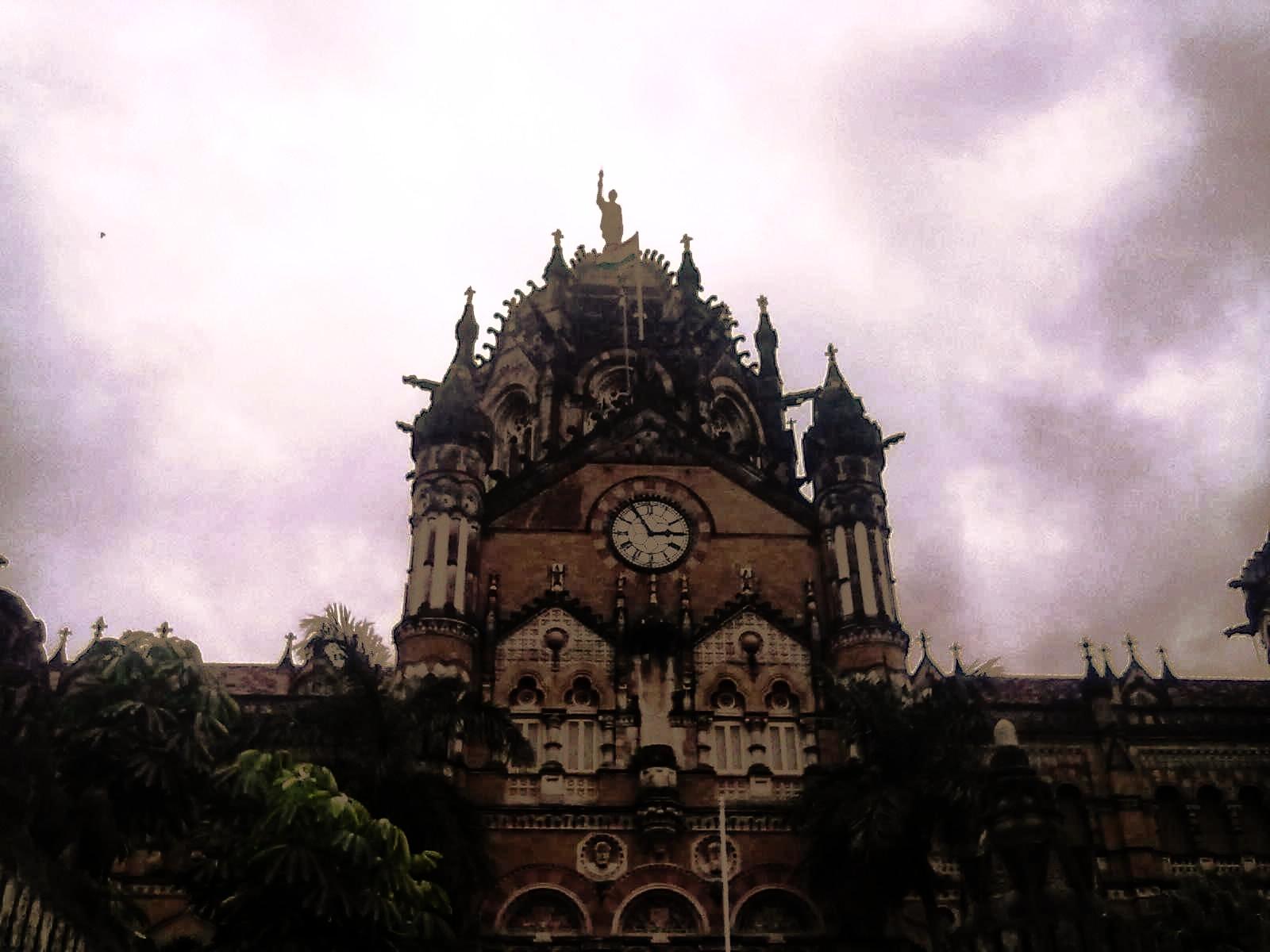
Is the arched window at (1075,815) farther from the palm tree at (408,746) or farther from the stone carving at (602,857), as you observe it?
the palm tree at (408,746)

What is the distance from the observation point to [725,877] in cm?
2855

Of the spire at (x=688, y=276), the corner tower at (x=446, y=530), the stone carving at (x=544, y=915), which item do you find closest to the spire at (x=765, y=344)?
the spire at (x=688, y=276)

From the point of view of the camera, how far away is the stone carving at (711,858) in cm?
3062

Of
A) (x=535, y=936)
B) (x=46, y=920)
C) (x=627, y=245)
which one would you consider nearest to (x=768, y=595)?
(x=535, y=936)

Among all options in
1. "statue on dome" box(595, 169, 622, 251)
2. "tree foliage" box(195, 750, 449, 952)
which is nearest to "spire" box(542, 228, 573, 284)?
"statue on dome" box(595, 169, 622, 251)

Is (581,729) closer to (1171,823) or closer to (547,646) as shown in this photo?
(547,646)

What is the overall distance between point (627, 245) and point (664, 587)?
3000 cm

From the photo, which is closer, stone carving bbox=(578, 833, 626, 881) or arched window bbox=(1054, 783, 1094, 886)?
stone carving bbox=(578, 833, 626, 881)

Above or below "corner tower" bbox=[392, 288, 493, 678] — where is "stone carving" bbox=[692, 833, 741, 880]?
below

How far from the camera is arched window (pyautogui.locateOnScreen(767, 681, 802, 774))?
106 ft

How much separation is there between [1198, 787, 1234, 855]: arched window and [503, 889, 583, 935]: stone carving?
663 inches

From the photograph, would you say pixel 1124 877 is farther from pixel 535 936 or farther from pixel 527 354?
pixel 527 354

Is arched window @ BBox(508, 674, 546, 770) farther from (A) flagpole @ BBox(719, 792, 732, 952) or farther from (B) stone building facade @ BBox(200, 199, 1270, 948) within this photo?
(A) flagpole @ BBox(719, 792, 732, 952)

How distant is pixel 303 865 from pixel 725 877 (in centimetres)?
1200
